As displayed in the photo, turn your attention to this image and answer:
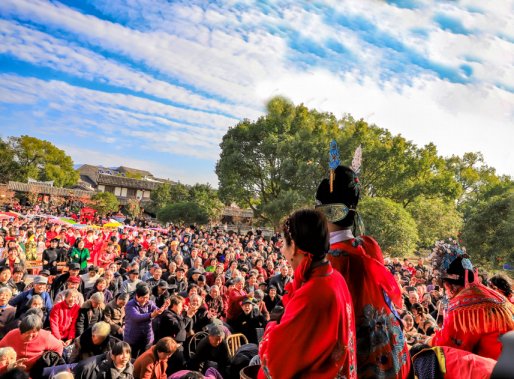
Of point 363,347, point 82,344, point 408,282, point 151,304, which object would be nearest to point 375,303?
point 363,347

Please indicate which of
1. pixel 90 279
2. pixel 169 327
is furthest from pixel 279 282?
pixel 90 279

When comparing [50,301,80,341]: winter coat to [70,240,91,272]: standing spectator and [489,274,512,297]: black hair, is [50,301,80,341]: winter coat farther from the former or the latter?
[489,274,512,297]: black hair

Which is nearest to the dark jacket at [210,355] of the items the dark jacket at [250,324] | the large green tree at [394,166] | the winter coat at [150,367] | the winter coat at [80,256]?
the winter coat at [150,367]

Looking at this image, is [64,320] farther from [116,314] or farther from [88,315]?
[116,314]

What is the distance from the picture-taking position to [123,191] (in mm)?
51062

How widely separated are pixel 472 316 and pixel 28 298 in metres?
5.50

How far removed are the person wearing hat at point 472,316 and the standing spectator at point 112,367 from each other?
8.98ft

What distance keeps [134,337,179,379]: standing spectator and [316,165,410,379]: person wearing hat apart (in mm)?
2673

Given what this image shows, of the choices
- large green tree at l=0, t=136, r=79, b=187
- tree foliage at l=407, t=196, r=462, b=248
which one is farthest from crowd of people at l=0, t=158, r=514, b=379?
large green tree at l=0, t=136, r=79, b=187

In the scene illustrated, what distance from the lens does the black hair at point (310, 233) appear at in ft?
5.92

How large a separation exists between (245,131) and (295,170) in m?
5.17

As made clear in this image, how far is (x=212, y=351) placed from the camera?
15.1ft

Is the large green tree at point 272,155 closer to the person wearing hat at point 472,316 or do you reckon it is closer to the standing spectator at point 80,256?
the standing spectator at point 80,256

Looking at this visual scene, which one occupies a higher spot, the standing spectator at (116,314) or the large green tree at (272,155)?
the large green tree at (272,155)
